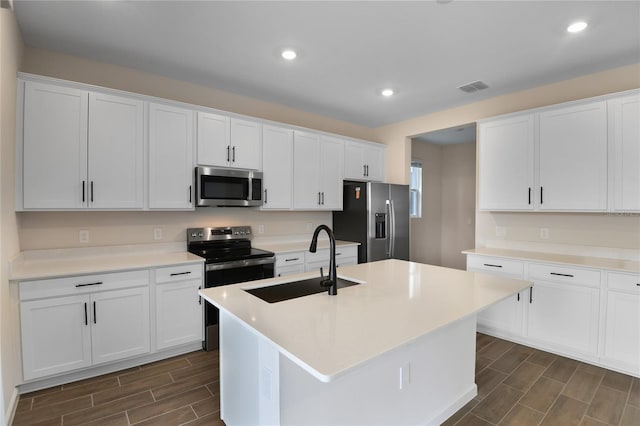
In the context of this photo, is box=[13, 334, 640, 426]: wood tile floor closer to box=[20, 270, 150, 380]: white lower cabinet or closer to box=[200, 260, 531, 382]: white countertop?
box=[20, 270, 150, 380]: white lower cabinet

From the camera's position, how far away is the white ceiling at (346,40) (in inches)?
87.9

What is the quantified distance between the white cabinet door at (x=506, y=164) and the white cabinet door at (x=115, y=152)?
3740 mm

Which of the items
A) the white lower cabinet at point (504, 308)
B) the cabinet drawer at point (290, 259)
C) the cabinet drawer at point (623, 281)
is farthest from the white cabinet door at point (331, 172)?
the cabinet drawer at point (623, 281)

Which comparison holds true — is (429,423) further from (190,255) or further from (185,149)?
(185,149)

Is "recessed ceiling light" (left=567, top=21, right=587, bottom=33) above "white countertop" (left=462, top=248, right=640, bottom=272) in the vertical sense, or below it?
above

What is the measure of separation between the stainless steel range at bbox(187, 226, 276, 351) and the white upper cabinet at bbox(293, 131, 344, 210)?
85 cm

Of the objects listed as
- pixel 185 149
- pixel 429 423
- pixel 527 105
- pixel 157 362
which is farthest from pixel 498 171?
pixel 157 362

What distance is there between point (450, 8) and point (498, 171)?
6.89 feet

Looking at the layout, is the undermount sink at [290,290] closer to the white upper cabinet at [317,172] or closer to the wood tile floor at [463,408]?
the wood tile floor at [463,408]

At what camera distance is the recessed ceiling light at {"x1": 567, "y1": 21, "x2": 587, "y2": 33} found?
2375mm

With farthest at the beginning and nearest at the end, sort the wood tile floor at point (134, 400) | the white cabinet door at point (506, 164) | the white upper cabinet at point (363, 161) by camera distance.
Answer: the white upper cabinet at point (363, 161), the white cabinet door at point (506, 164), the wood tile floor at point (134, 400)

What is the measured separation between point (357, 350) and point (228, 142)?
2.92m

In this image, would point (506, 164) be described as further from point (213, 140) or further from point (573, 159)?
point (213, 140)

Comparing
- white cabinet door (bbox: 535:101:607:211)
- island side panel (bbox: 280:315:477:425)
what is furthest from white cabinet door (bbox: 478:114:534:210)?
island side panel (bbox: 280:315:477:425)
